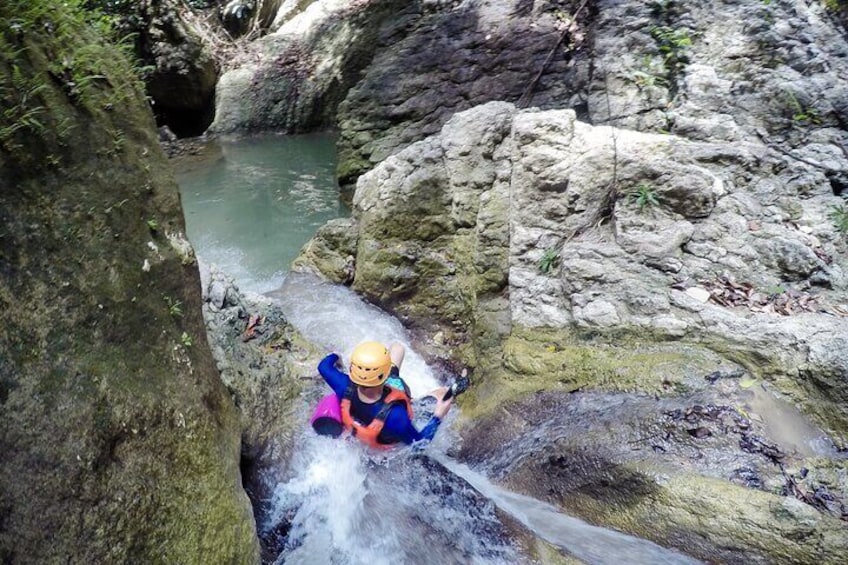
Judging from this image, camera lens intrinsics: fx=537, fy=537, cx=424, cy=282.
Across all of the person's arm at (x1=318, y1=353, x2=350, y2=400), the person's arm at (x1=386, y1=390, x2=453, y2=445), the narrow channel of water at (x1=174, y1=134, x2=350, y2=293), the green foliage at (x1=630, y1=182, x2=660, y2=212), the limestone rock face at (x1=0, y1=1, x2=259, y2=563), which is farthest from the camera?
the narrow channel of water at (x1=174, y1=134, x2=350, y2=293)

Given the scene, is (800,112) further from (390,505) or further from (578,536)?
(390,505)

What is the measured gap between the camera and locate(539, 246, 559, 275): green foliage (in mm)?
4633

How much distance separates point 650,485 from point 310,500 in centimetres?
224

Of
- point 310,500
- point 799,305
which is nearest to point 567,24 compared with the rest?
point 799,305

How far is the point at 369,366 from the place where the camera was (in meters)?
3.84

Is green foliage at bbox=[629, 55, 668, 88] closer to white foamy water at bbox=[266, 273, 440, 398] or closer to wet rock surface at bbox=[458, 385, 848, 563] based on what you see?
white foamy water at bbox=[266, 273, 440, 398]

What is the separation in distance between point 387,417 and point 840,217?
399 cm

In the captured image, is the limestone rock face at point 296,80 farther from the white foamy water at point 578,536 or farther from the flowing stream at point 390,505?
the white foamy water at point 578,536

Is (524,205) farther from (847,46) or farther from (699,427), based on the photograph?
(847,46)

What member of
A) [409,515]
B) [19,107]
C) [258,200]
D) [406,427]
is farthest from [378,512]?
[258,200]

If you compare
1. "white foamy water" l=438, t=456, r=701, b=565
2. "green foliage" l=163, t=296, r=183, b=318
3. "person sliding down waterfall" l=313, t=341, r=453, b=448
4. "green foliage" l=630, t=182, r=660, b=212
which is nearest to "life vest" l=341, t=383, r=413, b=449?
"person sliding down waterfall" l=313, t=341, r=453, b=448

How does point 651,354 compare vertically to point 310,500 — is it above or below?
above

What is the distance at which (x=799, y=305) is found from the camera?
3.86 metres

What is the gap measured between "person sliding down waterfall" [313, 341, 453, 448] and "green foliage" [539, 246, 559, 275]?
160 cm
